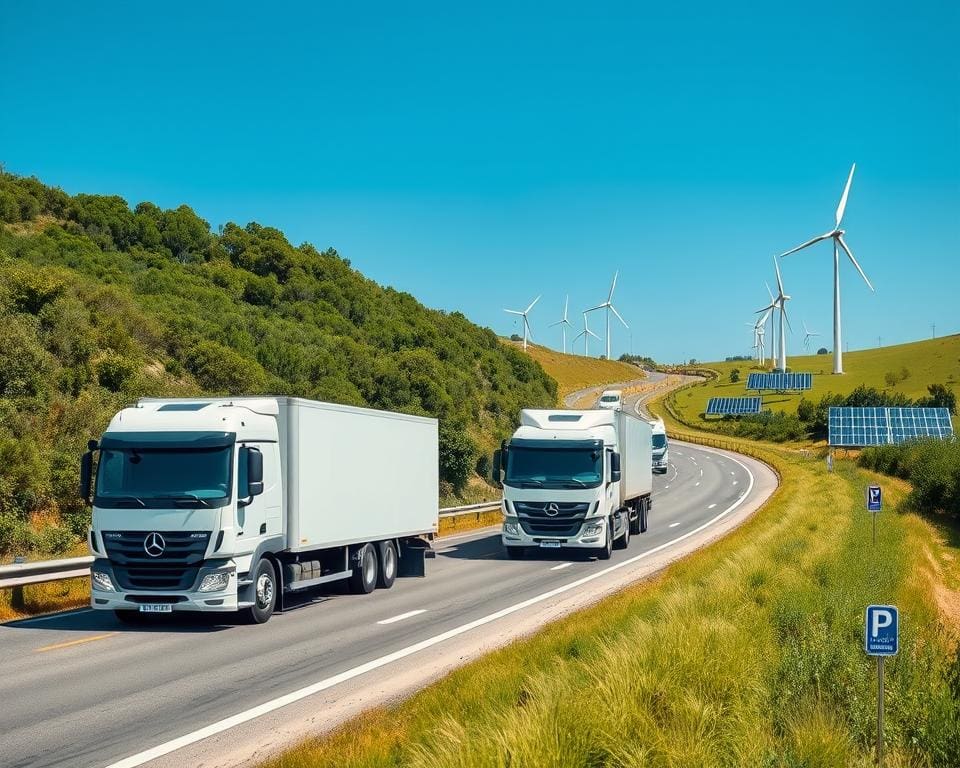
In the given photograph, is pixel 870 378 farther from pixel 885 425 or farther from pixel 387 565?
pixel 387 565

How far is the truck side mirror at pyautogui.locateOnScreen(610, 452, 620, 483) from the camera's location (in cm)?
2625

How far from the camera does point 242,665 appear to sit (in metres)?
12.8

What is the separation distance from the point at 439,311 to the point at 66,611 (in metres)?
63.5

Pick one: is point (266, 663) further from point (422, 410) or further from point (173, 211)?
point (173, 211)

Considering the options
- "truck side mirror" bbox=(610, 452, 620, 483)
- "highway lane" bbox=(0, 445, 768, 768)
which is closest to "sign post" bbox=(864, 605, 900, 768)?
"highway lane" bbox=(0, 445, 768, 768)

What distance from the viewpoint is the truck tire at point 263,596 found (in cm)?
1603

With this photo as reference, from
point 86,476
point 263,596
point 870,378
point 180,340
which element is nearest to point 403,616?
point 263,596

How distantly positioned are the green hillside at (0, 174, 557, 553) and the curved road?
9.41 m

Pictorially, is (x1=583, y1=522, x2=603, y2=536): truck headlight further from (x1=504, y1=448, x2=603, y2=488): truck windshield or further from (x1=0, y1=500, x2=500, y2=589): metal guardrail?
(x1=0, y1=500, x2=500, y2=589): metal guardrail

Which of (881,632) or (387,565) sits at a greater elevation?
(881,632)

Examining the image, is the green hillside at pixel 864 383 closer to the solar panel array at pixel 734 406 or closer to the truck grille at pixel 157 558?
the solar panel array at pixel 734 406

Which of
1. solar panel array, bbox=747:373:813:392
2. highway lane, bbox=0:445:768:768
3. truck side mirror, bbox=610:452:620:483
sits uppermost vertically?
solar panel array, bbox=747:373:813:392

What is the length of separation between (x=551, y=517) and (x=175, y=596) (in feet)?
39.3

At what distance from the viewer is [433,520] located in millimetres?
23031
